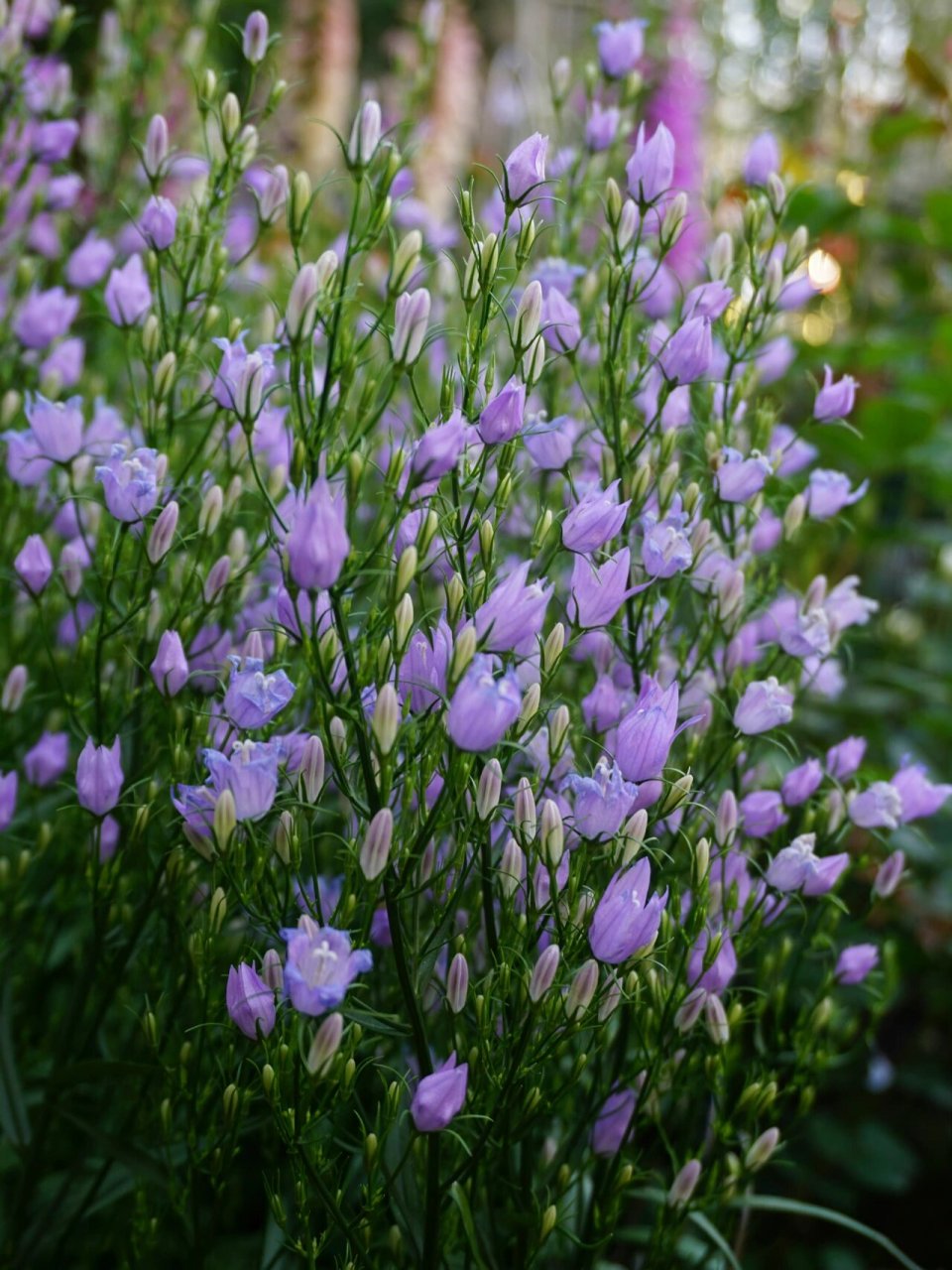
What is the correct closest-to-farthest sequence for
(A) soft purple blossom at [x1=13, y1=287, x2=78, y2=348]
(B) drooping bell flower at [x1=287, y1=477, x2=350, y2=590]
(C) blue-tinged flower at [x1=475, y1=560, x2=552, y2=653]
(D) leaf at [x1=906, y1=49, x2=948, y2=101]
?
(B) drooping bell flower at [x1=287, y1=477, x2=350, y2=590]
(C) blue-tinged flower at [x1=475, y1=560, x2=552, y2=653]
(A) soft purple blossom at [x1=13, y1=287, x2=78, y2=348]
(D) leaf at [x1=906, y1=49, x2=948, y2=101]

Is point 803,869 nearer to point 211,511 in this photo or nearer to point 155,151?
point 211,511

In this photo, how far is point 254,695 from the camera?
3.46 feet

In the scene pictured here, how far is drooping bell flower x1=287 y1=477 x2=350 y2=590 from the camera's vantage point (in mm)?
894

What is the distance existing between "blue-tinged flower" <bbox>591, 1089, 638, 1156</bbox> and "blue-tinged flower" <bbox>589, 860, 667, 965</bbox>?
0.90 ft

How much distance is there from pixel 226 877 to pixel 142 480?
0.38 m

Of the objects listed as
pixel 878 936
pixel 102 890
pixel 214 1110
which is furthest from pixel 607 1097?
pixel 878 936

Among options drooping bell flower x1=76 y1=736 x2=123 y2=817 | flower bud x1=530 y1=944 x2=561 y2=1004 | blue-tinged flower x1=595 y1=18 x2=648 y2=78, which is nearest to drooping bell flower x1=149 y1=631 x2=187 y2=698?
drooping bell flower x1=76 y1=736 x2=123 y2=817

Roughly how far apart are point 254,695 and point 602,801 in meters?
0.31

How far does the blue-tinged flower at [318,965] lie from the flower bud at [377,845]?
57 mm

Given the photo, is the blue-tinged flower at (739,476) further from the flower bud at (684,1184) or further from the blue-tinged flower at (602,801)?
the flower bud at (684,1184)

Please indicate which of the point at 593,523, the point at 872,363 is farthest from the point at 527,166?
the point at 872,363

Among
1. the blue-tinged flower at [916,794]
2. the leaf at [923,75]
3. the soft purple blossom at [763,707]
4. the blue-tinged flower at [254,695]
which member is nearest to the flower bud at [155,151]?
the blue-tinged flower at [254,695]

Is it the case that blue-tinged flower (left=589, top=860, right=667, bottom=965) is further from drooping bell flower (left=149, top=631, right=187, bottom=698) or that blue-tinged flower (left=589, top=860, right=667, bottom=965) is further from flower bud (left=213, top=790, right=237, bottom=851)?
drooping bell flower (left=149, top=631, right=187, bottom=698)

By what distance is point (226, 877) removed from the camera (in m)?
1.09
